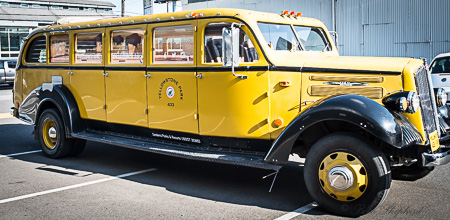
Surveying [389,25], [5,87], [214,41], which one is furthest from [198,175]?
[5,87]

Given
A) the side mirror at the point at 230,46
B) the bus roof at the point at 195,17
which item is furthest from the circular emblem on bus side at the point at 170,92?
the side mirror at the point at 230,46

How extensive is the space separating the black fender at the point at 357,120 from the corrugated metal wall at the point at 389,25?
43.6ft

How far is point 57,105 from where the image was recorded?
25.9ft

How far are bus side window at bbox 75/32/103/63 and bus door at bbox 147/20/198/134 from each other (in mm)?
1184

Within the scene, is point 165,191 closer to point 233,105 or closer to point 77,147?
point 233,105

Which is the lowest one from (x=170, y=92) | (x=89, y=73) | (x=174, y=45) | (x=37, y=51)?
(x=170, y=92)

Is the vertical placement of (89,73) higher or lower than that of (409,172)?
higher

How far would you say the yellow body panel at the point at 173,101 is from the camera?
20.6ft

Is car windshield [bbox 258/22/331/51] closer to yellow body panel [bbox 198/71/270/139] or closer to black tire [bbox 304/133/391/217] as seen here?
yellow body panel [bbox 198/71/270/139]

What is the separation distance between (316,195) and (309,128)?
0.78 metres

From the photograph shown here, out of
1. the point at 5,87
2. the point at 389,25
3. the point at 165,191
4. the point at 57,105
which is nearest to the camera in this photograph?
the point at 165,191

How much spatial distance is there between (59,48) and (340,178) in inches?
211

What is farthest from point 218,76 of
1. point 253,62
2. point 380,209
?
point 380,209

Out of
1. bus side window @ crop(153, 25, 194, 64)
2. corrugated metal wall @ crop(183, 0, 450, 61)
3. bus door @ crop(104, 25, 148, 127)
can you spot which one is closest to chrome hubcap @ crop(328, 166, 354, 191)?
bus side window @ crop(153, 25, 194, 64)
